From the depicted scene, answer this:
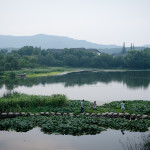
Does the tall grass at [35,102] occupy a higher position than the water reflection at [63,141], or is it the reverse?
the tall grass at [35,102]

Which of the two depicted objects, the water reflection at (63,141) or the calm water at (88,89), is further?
the calm water at (88,89)

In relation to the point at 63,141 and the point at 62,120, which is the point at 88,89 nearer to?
the point at 62,120

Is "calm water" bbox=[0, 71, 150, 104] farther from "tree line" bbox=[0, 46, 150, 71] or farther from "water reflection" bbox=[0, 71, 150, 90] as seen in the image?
"tree line" bbox=[0, 46, 150, 71]

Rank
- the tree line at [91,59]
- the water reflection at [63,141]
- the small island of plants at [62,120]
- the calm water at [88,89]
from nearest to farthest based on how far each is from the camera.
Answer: the water reflection at [63,141] < the small island of plants at [62,120] < the calm water at [88,89] < the tree line at [91,59]

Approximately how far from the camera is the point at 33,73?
196 ft

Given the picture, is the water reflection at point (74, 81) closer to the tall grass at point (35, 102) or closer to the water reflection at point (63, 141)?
the tall grass at point (35, 102)

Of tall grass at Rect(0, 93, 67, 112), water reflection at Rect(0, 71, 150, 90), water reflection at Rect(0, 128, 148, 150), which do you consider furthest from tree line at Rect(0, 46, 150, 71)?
water reflection at Rect(0, 128, 148, 150)

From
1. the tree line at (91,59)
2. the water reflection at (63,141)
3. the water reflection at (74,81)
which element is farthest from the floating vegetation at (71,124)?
the tree line at (91,59)

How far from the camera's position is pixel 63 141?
46.7 ft

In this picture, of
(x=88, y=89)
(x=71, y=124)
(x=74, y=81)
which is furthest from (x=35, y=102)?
(x=74, y=81)

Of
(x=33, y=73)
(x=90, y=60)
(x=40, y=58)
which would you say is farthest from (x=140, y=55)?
(x=33, y=73)

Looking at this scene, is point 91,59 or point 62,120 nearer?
point 62,120

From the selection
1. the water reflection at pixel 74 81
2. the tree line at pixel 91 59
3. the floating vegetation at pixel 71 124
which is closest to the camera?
the floating vegetation at pixel 71 124

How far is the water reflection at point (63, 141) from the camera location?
1342 centimetres
